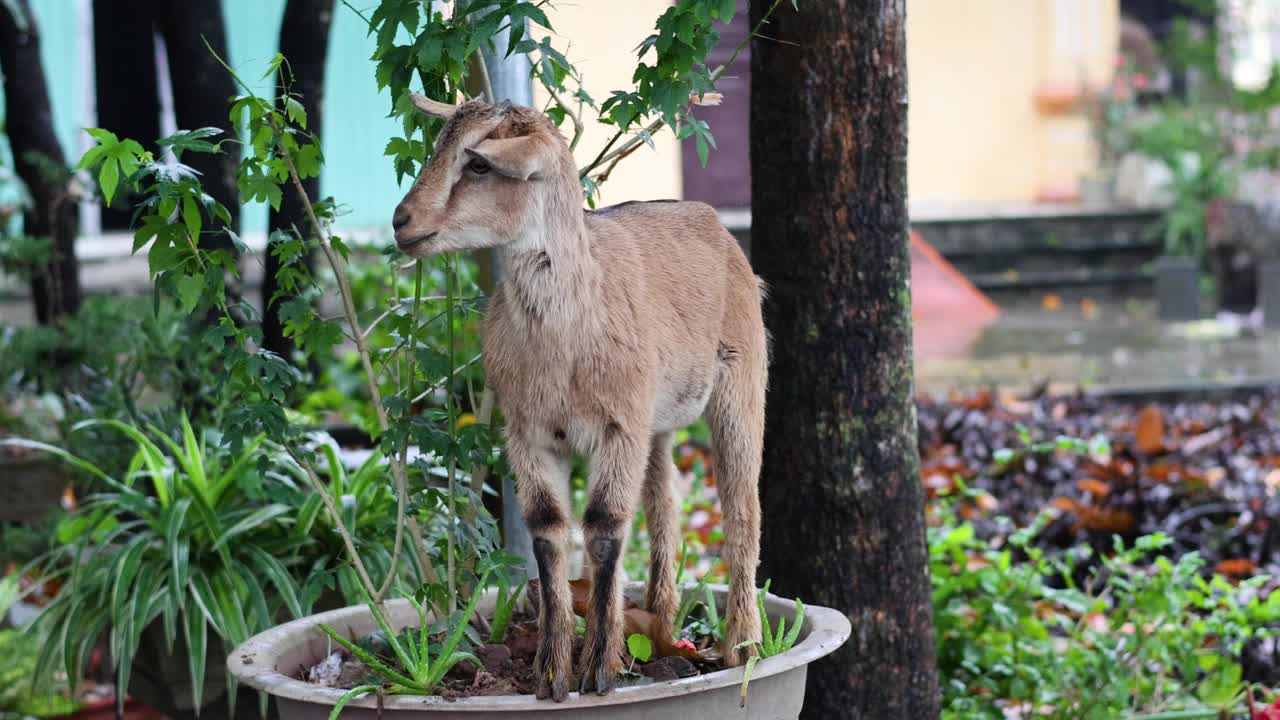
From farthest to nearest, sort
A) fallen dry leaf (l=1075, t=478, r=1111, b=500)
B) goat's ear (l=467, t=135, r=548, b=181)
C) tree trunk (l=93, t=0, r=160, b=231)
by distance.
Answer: tree trunk (l=93, t=0, r=160, b=231) < fallen dry leaf (l=1075, t=478, r=1111, b=500) < goat's ear (l=467, t=135, r=548, b=181)

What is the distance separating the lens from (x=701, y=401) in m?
2.42

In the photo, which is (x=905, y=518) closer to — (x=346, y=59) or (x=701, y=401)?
(x=701, y=401)

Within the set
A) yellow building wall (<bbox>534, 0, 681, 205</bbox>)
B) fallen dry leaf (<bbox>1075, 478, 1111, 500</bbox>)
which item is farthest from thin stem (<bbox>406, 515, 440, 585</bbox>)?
yellow building wall (<bbox>534, 0, 681, 205</bbox>)

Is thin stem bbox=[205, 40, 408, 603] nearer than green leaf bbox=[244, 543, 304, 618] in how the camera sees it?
Yes

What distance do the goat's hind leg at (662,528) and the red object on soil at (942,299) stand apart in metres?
8.52

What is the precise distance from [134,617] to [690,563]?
1.64 m

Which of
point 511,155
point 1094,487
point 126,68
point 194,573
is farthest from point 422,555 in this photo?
point 126,68

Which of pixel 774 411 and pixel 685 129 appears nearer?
pixel 685 129

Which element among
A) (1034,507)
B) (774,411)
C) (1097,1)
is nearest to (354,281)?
(1034,507)

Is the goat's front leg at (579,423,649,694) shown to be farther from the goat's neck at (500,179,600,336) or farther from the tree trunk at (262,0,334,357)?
the tree trunk at (262,0,334,357)

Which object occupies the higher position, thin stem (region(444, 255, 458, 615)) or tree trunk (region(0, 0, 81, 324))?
tree trunk (region(0, 0, 81, 324))

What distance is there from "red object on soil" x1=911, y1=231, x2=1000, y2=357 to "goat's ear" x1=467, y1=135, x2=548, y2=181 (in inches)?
→ 360

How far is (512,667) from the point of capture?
2.42 metres

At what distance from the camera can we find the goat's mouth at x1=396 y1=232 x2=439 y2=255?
1992 millimetres
